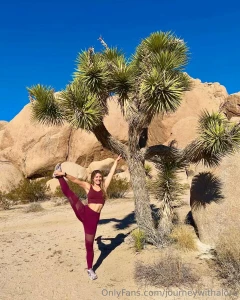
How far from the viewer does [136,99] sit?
7.11 m

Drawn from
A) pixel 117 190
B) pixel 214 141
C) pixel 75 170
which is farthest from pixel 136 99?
pixel 75 170

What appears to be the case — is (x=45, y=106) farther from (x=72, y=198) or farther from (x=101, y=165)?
(x=101, y=165)

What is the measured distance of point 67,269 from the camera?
5762 mm

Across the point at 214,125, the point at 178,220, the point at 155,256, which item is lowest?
the point at 155,256

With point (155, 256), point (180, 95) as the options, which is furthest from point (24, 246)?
point (180, 95)

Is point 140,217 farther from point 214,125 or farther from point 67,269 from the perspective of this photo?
point 214,125

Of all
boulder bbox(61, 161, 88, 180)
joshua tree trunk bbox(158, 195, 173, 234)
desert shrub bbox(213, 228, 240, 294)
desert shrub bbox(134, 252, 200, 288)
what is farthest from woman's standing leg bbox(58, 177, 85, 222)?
boulder bbox(61, 161, 88, 180)

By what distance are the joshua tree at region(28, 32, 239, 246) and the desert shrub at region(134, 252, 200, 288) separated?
1.32 metres

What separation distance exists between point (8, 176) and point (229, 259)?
1641 cm

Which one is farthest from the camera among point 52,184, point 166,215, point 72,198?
point 52,184

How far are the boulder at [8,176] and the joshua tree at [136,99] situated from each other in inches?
467

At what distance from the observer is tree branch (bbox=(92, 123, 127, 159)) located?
7.14 m

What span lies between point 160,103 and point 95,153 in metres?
13.9

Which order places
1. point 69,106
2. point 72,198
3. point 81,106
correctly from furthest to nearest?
point 69,106 → point 81,106 → point 72,198
